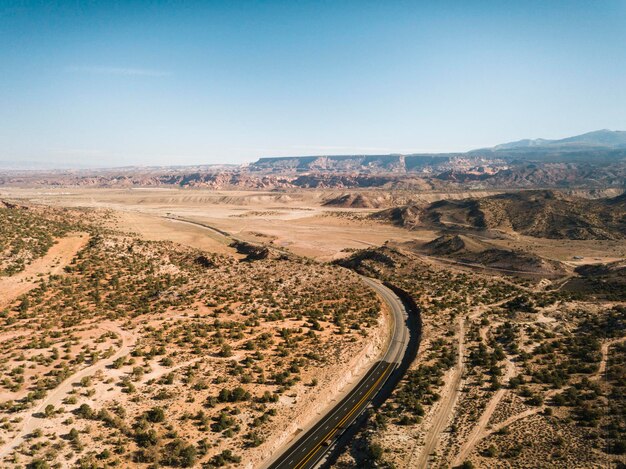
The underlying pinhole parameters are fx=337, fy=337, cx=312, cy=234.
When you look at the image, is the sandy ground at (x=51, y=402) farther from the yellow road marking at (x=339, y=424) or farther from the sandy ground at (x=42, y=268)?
the sandy ground at (x=42, y=268)

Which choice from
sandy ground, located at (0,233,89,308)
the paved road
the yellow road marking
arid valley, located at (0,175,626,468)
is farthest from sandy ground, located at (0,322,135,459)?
sandy ground, located at (0,233,89,308)

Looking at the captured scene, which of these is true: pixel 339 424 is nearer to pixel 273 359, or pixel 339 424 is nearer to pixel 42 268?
pixel 273 359

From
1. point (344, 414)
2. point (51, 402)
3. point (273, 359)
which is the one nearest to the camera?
point (51, 402)

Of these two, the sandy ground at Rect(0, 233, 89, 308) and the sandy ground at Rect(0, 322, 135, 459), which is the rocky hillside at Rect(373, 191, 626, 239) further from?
the sandy ground at Rect(0, 322, 135, 459)

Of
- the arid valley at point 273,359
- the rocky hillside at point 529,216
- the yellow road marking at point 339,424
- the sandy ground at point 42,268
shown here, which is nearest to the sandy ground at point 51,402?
the arid valley at point 273,359

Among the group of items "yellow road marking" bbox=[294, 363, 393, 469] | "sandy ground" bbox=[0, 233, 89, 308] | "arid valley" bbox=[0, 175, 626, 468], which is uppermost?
"sandy ground" bbox=[0, 233, 89, 308]

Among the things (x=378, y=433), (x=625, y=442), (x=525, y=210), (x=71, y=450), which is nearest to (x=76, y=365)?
(x=71, y=450)

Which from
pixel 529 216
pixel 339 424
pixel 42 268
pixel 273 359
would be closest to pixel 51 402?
pixel 273 359
